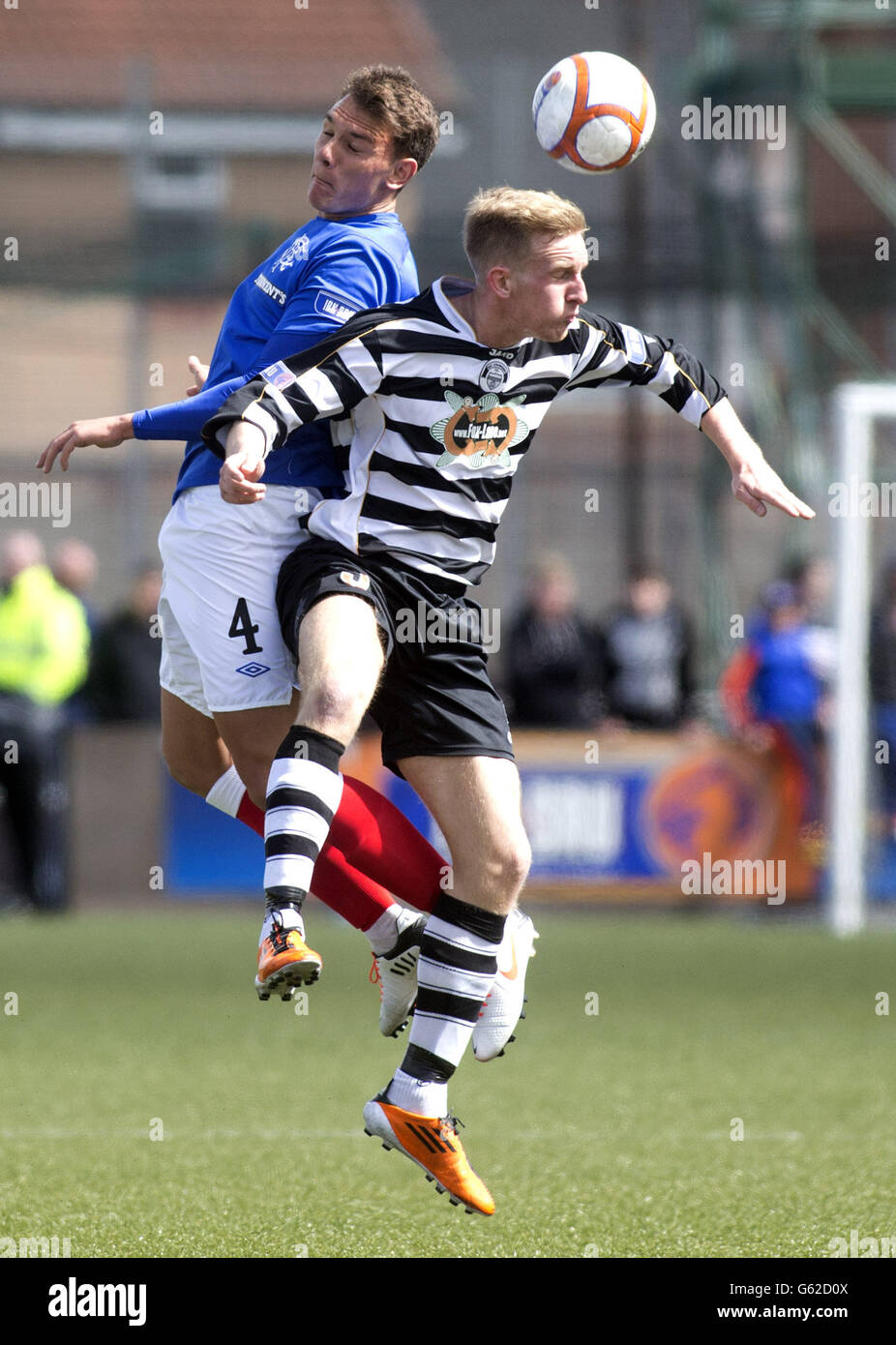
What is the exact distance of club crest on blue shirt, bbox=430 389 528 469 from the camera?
4.58 metres

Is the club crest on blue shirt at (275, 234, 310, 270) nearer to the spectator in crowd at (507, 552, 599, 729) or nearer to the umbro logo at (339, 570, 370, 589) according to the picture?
the umbro logo at (339, 570, 370, 589)

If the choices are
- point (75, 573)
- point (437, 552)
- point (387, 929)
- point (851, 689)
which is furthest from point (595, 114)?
point (75, 573)

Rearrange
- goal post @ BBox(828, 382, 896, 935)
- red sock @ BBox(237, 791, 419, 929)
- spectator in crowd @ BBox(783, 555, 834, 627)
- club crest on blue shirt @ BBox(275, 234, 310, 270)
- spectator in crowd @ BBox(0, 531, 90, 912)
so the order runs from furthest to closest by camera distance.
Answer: spectator in crowd @ BBox(783, 555, 834, 627), spectator in crowd @ BBox(0, 531, 90, 912), goal post @ BBox(828, 382, 896, 935), red sock @ BBox(237, 791, 419, 929), club crest on blue shirt @ BBox(275, 234, 310, 270)

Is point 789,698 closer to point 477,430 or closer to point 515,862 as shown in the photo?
point 515,862

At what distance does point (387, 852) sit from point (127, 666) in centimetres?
856

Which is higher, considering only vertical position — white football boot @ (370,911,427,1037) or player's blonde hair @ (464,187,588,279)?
player's blonde hair @ (464,187,588,279)

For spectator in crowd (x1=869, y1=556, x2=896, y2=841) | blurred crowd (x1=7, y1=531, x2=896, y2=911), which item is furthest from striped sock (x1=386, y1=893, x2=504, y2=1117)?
spectator in crowd (x1=869, y1=556, x2=896, y2=841)

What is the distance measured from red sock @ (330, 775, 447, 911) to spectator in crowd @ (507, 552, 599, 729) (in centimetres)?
821

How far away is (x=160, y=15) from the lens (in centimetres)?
2564

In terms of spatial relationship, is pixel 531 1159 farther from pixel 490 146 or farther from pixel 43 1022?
pixel 490 146

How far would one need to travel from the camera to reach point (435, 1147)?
4.53 meters

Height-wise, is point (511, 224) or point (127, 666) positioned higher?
point (511, 224)
